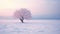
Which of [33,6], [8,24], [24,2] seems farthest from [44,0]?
[8,24]

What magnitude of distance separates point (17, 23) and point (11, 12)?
225 mm

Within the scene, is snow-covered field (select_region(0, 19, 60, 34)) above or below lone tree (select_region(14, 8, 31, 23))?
below

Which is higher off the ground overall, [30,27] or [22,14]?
[22,14]

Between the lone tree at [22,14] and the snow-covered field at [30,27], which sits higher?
the lone tree at [22,14]

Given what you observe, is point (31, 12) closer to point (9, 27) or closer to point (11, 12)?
point (11, 12)

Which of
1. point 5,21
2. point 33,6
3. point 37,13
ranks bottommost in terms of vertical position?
point 5,21

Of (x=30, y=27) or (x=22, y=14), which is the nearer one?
(x=30, y=27)

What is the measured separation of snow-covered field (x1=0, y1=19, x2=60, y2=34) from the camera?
1.74 meters

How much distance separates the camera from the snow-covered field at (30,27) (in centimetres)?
174

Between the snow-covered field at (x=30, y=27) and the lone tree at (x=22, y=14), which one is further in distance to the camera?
the lone tree at (x=22, y=14)

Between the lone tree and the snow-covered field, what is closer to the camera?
the snow-covered field

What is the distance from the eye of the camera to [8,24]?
6.10 feet

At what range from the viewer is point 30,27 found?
1824mm

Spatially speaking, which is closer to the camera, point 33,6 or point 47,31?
point 47,31
